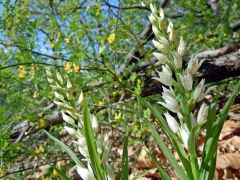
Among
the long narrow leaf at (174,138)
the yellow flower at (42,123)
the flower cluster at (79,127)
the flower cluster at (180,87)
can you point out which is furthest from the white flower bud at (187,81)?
the yellow flower at (42,123)

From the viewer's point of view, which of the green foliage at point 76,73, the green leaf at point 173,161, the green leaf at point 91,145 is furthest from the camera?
the green foliage at point 76,73

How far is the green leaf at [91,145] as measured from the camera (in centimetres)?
100

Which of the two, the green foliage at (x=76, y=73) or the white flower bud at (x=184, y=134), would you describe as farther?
the green foliage at (x=76, y=73)

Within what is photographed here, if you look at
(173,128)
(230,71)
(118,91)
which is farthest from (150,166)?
(173,128)

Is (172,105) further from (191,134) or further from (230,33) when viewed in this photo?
(230,33)

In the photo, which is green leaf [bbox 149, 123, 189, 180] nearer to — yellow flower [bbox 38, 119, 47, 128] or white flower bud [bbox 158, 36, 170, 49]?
white flower bud [bbox 158, 36, 170, 49]

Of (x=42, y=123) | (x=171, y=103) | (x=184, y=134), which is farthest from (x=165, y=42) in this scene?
(x=42, y=123)

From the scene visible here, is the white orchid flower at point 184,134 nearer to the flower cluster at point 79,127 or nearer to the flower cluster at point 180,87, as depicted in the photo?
the flower cluster at point 180,87

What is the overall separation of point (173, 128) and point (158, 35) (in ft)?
1.07

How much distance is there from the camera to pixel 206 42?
13.6ft

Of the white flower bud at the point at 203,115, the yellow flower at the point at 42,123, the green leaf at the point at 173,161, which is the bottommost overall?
the green leaf at the point at 173,161

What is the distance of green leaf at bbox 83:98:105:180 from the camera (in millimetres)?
997

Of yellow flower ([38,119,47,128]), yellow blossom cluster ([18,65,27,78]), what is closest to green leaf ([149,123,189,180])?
yellow flower ([38,119,47,128])

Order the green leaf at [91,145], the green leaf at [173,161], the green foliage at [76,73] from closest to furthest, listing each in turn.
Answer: the green leaf at [91,145]
the green leaf at [173,161]
the green foliage at [76,73]
